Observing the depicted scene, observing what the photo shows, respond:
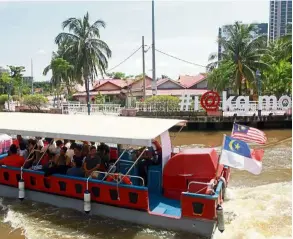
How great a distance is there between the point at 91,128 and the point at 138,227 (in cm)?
265

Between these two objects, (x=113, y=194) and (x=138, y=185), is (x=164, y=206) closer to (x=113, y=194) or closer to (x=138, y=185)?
(x=138, y=185)

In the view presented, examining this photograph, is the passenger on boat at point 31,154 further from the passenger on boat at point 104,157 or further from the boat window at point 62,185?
the passenger on boat at point 104,157

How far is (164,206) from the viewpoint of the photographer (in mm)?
8555

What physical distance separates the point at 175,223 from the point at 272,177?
6839mm

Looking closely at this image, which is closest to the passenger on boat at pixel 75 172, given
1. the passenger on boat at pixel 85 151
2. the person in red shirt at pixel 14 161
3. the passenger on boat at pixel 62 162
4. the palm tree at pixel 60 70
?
the passenger on boat at pixel 62 162

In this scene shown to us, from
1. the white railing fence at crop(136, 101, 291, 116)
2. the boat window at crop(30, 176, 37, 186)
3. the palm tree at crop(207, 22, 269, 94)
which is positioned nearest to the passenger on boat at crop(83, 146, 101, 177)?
the boat window at crop(30, 176, 37, 186)

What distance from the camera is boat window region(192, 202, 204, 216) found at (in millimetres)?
7684

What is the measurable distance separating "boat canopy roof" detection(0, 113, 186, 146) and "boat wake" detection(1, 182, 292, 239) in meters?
2.12

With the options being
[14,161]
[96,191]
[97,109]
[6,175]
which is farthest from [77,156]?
[97,109]

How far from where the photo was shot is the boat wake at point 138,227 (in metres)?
8.20

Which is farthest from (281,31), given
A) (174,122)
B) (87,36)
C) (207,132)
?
(174,122)

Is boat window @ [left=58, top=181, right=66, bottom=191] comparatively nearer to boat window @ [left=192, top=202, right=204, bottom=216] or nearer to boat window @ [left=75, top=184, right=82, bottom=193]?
boat window @ [left=75, top=184, right=82, bottom=193]

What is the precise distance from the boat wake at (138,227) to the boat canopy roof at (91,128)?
212 centimetres

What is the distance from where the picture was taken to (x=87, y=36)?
39.4 m
